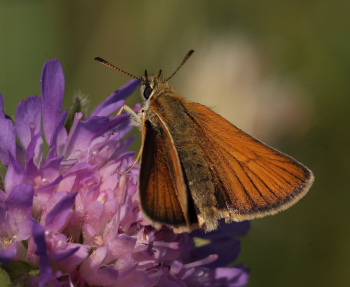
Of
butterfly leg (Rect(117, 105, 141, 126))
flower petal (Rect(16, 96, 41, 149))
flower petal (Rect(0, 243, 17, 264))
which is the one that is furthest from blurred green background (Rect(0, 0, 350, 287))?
flower petal (Rect(0, 243, 17, 264))

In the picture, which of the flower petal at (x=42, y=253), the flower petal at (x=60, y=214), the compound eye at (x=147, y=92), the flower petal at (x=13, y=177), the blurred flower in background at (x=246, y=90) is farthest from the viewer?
the blurred flower in background at (x=246, y=90)

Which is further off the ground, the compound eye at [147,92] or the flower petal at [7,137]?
the compound eye at [147,92]

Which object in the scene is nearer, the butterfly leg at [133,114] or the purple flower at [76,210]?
the purple flower at [76,210]

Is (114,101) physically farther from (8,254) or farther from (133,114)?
(8,254)

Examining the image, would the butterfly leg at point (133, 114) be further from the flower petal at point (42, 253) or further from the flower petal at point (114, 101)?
the flower petal at point (42, 253)

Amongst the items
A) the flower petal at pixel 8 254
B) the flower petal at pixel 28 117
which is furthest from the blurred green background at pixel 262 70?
the flower petal at pixel 8 254

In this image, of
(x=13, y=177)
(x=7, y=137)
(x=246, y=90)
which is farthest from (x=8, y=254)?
(x=246, y=90)

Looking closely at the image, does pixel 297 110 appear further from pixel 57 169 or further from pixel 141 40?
pixel 57 169
